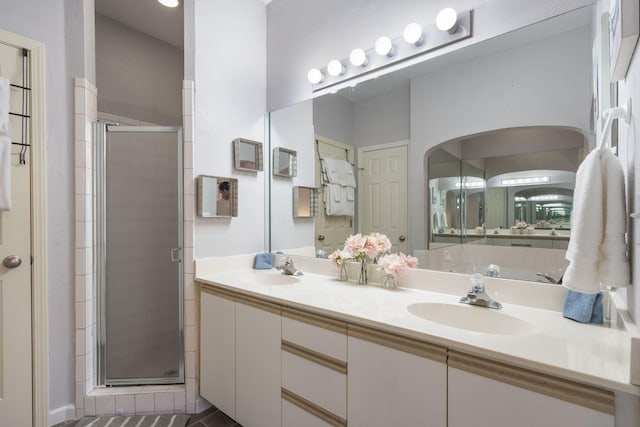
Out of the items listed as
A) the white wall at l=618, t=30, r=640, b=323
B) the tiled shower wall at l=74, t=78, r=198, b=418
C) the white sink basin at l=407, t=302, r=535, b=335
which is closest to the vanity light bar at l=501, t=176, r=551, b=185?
the white wall at l=618, t=30, r=640, b=323

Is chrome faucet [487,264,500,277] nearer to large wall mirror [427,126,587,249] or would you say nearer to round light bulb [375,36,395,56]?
large wall mirror [427,126,587,249]

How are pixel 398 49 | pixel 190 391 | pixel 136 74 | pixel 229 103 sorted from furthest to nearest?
pixel 136 74 < pixel 229 103 < pixel 190 391 < pixel 398 49

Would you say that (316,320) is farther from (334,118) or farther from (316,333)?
(334,118)

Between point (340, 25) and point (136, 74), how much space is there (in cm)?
191

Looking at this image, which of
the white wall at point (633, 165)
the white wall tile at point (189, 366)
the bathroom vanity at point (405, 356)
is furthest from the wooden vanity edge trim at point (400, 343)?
the white wall tile at point (189, 366)

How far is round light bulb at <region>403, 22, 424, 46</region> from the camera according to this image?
153 centimetres

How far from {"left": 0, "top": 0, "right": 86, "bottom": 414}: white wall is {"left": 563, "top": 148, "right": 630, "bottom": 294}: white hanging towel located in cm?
235

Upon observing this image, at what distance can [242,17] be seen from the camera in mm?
2195

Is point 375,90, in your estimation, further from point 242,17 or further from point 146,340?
point 146,340

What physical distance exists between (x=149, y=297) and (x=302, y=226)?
113 cm

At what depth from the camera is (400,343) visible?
1.02 meters

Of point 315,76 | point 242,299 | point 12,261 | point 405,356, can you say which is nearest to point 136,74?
point 315,76

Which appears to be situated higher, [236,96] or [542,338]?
[236,96]

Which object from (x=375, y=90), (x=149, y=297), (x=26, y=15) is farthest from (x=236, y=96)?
(x=149, y=297)
